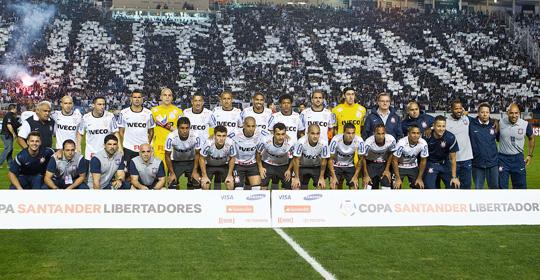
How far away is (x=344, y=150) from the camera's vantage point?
1213 cm

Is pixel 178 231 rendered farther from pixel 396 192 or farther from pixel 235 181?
pixel 396 192

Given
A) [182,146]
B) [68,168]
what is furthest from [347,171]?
[68,168]

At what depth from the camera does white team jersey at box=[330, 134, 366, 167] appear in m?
12.0

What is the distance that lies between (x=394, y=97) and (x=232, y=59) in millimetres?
12533

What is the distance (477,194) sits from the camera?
32.1ft

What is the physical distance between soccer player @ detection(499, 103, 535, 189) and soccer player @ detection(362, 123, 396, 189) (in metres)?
2.16

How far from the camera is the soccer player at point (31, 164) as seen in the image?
36.8 feet

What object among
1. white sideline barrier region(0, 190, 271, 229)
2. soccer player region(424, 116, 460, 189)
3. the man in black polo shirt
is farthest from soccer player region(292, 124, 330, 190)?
the man in black polo shirt

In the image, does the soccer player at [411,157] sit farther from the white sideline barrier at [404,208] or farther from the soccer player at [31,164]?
the soccer player at [31,164]

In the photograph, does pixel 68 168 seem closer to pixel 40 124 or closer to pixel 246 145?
pixel 40 124

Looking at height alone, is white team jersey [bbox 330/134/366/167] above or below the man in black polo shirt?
below

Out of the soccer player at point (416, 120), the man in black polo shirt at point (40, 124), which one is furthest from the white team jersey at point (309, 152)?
the man in black polo shirt at point (40, 124)

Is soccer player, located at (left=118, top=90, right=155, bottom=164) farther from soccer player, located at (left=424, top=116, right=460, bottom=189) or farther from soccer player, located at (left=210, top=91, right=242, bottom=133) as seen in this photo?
soccer player, located at (left=424, top=116, right=460, bottom=189)

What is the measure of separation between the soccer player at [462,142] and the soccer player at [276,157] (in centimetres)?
301
